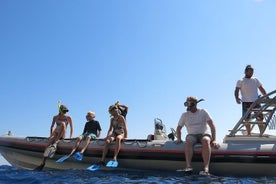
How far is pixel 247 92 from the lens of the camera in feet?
21.4

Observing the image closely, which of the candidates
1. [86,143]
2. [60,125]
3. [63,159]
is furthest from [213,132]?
[60,125]

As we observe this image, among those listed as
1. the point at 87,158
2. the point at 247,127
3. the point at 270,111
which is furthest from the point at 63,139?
the point at 270,111

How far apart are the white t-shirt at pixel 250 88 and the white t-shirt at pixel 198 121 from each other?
1.17 meters

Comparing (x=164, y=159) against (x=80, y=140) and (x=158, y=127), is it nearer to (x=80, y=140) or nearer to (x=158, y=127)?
(x=158, y=127)

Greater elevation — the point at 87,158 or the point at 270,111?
the point at 270,111

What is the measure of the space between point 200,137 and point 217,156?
0.47 metres

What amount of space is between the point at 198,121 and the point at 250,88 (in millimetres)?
1444

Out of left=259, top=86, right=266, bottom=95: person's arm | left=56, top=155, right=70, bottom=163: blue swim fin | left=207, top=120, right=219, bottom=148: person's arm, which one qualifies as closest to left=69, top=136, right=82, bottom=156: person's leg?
left=56, top=155, right=70, bottom=163: blue swim fin

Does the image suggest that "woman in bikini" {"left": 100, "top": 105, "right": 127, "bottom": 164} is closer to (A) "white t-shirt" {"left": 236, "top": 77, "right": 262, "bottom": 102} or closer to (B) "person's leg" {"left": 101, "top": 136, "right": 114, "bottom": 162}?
(B) "person's leg" {"left": 101, "top": 136, "right": 114, "bottom": 162}

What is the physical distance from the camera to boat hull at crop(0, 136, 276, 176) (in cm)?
573

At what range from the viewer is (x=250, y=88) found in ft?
21.4

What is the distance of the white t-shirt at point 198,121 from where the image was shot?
5.98 meters

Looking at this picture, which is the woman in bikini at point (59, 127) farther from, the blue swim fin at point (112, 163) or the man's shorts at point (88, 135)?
the blue swim fin at point (112, 163)

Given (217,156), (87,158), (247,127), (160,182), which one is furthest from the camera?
(87,158)
